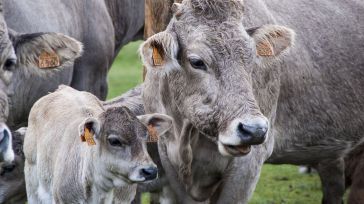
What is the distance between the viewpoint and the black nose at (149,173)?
9.11m

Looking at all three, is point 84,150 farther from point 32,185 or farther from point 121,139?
point 32,185

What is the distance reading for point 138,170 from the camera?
917cm

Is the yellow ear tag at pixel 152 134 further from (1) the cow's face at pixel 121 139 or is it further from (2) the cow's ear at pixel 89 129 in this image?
(2) the cow's ear at pixel 89 129

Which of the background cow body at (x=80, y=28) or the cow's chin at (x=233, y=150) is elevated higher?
the cow's chin at (x=233, y=150)

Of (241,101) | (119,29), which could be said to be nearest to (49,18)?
(119,29)

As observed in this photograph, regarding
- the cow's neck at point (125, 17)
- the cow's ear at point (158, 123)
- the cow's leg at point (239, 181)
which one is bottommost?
the cow's neck at point (125, 17)

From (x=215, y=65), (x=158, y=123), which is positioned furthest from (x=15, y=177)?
(x=215, y=65)

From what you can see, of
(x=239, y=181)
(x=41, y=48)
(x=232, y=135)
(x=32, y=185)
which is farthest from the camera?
(x=32, y=185)

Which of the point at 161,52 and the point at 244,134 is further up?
the point at 161,52

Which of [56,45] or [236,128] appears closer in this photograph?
[236,128]

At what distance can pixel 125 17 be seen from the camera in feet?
47.7

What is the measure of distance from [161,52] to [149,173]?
942 millimetres

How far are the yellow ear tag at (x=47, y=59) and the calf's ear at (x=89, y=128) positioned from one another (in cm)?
85

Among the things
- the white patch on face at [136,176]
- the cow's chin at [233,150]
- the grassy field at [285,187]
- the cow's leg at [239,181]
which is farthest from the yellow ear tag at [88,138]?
the grassy field at [285,187]
